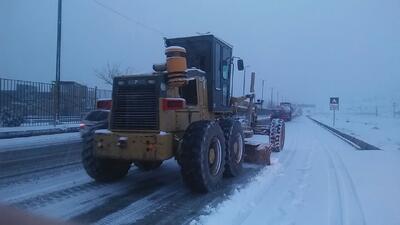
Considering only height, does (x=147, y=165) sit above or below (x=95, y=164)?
below

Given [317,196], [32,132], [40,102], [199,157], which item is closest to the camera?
[199,157]

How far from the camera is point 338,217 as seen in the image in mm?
6855

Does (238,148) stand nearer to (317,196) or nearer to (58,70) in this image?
(317,196)

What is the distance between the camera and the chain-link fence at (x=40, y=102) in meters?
24.7

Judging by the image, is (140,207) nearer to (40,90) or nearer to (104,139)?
(104,139)

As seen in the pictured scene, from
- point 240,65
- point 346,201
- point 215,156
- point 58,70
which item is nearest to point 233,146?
point 215,156

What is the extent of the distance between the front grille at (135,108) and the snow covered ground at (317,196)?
2103mm

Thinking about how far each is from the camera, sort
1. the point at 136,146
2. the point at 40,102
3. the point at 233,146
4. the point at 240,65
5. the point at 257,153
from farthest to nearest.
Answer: the point at 40,102
the point at 257,153
the point at 240,65
the point at 233,146
the point at 136,146

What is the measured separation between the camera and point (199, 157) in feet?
26.5

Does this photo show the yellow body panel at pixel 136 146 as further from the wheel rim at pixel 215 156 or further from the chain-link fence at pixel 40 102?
the chain-link fence at pixel 40 102

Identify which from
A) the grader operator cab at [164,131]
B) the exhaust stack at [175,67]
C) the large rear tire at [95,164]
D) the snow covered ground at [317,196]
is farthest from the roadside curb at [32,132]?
the exhaust stack at [175,67]

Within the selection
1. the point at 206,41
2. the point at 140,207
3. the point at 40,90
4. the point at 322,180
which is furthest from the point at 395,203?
the point at 40,90

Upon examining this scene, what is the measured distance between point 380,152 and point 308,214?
990cm

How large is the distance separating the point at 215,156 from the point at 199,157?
111 centimetres
